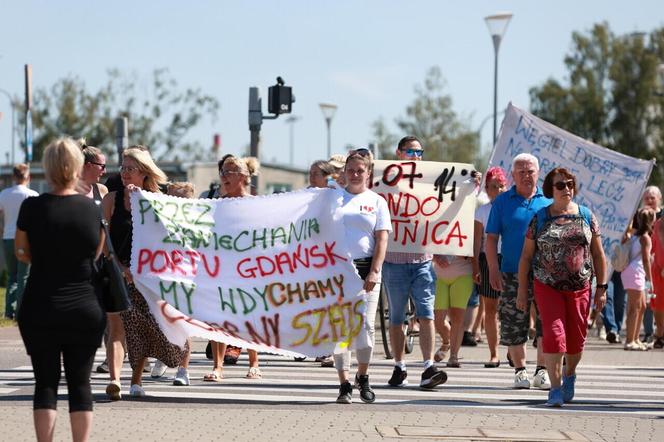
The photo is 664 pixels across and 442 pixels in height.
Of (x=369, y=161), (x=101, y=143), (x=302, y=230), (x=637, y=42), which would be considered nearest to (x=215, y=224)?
(x=302, y=230)

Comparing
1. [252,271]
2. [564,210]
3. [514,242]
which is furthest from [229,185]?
[564,210]

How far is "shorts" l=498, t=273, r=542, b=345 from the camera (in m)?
11.7

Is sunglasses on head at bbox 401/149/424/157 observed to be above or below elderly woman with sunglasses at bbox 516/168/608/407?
above

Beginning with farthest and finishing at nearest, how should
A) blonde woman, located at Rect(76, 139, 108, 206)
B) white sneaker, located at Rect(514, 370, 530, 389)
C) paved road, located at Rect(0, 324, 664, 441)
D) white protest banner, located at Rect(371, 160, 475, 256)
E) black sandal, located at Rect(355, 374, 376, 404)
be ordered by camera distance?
white protest banner, located at Rect(371, 160, 475, 256), white sneaker, located at Rect(514, 370, 530, 389), blonde woman, located at Rect(76, 139, 108, 206), black sandal, located at Rect(355, 374, 376, 404), paved road, located at Rect(0, 324, 664, 441)

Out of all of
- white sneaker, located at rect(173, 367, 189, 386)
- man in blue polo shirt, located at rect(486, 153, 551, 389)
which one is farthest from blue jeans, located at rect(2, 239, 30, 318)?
man in blue polo shirt, located at rect(486, 153, 551, 389)

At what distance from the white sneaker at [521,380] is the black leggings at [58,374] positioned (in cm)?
525

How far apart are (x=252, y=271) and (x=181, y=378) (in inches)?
45.3

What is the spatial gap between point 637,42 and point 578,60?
373 cm

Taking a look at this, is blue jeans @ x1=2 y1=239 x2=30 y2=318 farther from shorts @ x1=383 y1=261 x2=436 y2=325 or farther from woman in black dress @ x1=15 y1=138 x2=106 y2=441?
woman in black dress @ x1=15 y1=138 x2=106 y2=441

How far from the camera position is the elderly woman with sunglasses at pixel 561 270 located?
1068cm

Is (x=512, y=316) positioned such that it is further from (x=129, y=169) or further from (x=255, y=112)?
(x=255, y=112)

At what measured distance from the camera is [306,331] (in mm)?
10805

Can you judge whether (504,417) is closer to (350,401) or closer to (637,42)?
(350,401)

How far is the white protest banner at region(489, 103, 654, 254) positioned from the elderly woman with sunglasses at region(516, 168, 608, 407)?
5781mm
